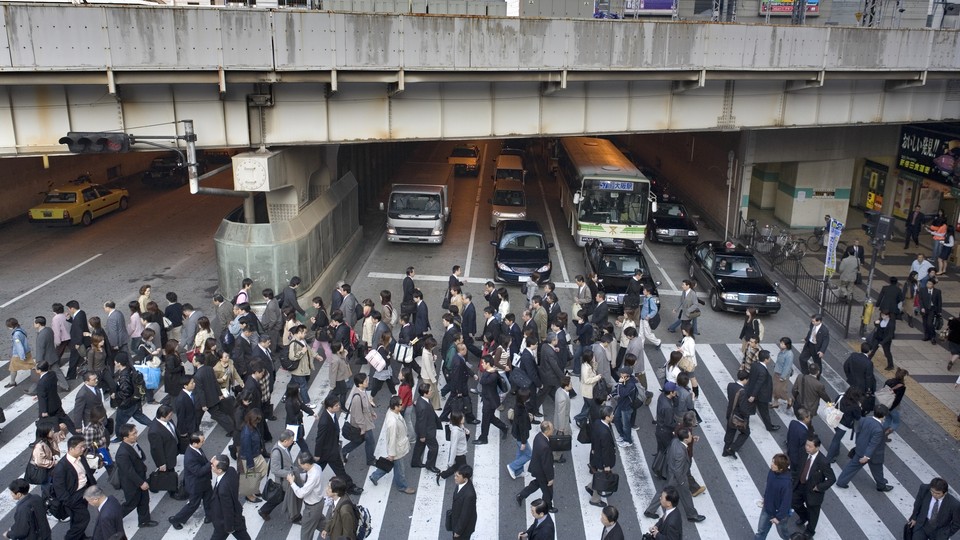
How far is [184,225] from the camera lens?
27.8 meters

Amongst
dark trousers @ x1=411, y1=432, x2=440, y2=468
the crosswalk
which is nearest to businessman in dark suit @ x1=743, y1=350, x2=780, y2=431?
the crosswalk

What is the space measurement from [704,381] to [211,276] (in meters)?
13.8

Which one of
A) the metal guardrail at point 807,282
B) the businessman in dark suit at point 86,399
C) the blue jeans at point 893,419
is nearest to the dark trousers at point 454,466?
the businessman in dark suit at point 86,399

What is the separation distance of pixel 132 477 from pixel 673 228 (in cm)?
2095

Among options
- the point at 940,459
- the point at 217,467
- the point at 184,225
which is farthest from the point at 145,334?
the point at 184,225

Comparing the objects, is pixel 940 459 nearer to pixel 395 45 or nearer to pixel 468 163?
pixel 395 45

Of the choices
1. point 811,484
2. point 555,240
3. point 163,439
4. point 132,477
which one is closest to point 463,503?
point 163,439

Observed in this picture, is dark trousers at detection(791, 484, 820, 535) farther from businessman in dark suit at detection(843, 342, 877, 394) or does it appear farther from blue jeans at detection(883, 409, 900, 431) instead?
businessman in dark suit at detection(843, 342, 877, 394)

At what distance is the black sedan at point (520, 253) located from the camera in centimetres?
2145

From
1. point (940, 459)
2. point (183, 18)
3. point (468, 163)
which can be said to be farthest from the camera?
point (468, 163)

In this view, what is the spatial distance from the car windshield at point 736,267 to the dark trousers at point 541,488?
11.3 metres

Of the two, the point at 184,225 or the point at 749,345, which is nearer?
the point at 749,345

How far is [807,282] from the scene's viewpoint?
2186 centimetres

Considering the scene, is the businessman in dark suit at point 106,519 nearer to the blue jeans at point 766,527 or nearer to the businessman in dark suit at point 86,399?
the businessman in dark suit at point 86,399
